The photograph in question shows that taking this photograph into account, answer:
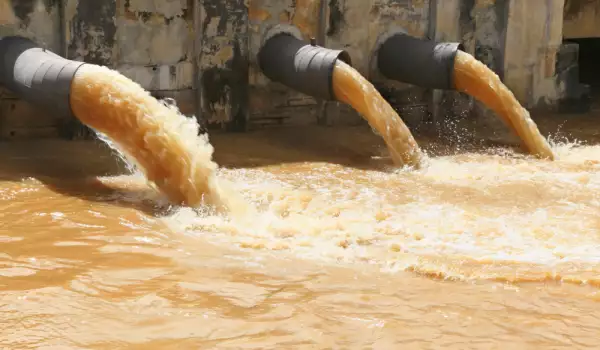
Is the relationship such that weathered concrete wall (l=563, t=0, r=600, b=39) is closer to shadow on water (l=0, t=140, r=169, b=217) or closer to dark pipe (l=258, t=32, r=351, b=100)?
dark pipe (l=258, t=32, r=351, b=100)

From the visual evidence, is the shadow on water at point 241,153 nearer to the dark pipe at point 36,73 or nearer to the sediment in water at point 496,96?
the sediment in water at point 496,96

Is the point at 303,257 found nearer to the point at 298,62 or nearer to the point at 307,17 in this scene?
the point at 298,62

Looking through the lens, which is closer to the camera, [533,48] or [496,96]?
[496,96]

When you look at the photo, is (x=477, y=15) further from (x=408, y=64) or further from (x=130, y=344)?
(x=130, y=344)

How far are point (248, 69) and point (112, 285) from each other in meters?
4.32

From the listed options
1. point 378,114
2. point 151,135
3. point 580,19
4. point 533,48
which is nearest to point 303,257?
point 151,135

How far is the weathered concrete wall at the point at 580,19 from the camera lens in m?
10.7

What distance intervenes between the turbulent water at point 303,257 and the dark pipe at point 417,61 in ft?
4.03

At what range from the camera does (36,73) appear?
637cm

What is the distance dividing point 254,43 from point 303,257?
3855mm

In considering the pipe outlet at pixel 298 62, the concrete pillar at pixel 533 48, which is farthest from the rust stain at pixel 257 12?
the concrete pillar at pixel 533 48

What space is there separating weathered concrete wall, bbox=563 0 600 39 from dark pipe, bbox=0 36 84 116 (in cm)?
669

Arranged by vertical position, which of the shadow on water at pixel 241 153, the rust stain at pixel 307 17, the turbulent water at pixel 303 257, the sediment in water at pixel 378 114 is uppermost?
the rust stain at pixel 307 17

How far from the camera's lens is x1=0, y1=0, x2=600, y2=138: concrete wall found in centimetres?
723
